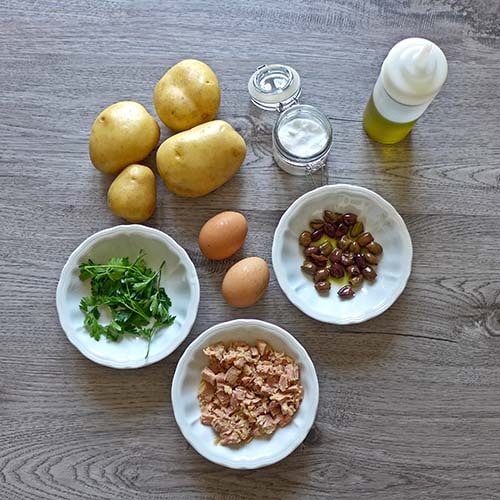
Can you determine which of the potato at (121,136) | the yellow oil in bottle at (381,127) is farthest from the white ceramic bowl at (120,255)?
the yellow oil in bottle at (381,127)

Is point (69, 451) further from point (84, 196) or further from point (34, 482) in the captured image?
point (84, 196)

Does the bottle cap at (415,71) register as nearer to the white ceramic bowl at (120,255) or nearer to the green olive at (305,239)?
the green olive at (305,239)

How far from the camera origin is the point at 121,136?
101 cm

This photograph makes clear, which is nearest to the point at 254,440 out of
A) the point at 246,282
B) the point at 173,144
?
the point at 246,282

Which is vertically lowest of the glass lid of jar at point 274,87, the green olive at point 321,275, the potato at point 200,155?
the green olive at point 321,275

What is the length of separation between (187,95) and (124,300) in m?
0.35

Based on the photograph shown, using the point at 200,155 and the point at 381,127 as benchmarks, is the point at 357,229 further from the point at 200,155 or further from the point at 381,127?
the point at 200,155

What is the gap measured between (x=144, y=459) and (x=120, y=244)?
0.36 metres

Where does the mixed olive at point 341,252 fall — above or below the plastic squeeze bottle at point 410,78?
below

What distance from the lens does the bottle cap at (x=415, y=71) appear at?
2.96 ft

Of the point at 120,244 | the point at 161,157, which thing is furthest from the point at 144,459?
the point at 161,157

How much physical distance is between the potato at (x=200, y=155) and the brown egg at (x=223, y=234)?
2.5 inches

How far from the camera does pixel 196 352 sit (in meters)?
1.01

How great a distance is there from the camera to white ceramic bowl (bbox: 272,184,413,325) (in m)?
1.02
